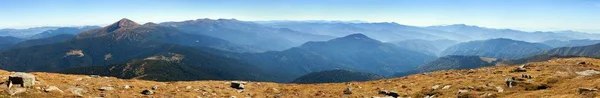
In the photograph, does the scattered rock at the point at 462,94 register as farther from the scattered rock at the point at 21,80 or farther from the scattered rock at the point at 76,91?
the scattered rock at the point at 21,80

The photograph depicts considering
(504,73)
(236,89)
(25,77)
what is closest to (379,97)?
(236,89)

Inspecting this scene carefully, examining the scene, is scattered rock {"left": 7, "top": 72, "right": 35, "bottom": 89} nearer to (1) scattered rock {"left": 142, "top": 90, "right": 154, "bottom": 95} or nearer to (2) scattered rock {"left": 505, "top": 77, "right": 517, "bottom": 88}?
(1) scattered rock {"left": 142, "top": 90, "right": 154, "bottom": 95}

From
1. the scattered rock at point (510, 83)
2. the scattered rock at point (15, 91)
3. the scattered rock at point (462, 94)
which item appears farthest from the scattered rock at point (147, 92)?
the scattered rock at point (510, 83)

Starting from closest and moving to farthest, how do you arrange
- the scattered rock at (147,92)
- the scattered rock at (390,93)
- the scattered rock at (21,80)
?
the scattered rock at (21,80)
the scattered rock at (147,92)
the scattered rock at (390,93)

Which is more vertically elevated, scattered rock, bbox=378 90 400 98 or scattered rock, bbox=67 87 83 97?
scattered rock, bbox=67 87 83 97

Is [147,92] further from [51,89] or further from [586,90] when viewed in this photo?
[586,90]

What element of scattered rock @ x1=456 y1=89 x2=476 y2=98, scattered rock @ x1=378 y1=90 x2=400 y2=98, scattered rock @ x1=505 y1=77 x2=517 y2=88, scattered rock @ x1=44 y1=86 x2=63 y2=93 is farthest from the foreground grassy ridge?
Answer: scattered rock @ x1=378 y1=90 x2=400 y2=98

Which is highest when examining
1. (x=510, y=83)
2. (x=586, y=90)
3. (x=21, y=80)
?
(x=586, y=90)

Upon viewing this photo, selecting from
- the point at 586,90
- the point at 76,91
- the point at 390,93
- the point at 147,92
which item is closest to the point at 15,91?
the point at 76,91

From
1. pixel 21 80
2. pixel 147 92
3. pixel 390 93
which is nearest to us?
pixel 21 80

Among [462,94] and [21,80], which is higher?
[21,80]

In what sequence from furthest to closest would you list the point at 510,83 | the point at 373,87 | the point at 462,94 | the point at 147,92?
1. the point at 373,87
2. the point at 510,83
3. the point at 147,92
4. the point at 462,94
